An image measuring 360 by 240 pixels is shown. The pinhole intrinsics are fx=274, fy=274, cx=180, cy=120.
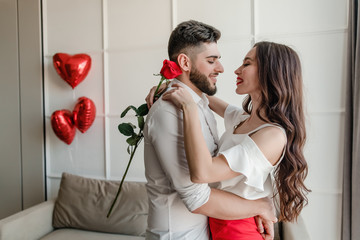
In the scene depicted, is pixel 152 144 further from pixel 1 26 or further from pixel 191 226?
pixel 1 26

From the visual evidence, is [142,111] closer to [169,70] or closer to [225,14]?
[169,70]

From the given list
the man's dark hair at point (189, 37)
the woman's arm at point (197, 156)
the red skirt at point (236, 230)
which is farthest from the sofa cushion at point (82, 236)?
the man's dark hair at point (189, 37)

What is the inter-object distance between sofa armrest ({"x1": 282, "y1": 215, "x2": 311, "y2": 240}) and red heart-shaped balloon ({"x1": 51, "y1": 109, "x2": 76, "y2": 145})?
1862 millimetres

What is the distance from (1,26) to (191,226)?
274 centimetres

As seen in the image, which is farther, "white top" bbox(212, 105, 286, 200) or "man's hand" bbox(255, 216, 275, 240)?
"man's hand" bbox(255, 216, 275, 240)

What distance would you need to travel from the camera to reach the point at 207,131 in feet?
3.82

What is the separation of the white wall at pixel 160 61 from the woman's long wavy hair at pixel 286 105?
0.75 m

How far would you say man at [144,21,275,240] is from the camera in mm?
982

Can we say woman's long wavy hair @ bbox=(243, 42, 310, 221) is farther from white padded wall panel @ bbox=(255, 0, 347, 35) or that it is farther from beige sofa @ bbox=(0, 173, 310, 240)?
beige sofa @ bbox=(0, 173, 310, 240)

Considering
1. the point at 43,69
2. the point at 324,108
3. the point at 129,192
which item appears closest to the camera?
the point at 324,108

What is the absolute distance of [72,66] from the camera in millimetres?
2318

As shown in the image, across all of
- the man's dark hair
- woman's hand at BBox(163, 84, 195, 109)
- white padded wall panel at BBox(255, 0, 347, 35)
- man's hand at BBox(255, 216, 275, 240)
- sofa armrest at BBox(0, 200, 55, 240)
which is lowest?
sofa armrest at BBox(0, 200, 55, 240)

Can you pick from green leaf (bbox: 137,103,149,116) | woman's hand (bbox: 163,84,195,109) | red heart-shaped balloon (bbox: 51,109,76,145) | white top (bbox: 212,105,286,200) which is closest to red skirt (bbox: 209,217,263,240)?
white top (bbox: 212,105,286,200)

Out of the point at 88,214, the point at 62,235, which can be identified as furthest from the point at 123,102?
the point at 62,235
